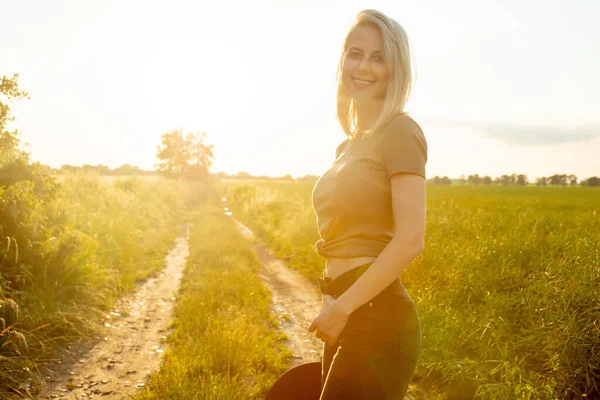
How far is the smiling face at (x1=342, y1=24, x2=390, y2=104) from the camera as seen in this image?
5.68 ft

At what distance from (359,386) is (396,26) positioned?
147cm

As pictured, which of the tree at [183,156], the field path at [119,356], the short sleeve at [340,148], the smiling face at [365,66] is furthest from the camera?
the tree at [183,156]

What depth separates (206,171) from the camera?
A: 69125 mm

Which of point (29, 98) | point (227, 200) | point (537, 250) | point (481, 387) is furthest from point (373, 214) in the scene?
point (227, 200)

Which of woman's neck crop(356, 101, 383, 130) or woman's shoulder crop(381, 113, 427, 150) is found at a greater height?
woman's neck crop(356, 101, 383, 130)

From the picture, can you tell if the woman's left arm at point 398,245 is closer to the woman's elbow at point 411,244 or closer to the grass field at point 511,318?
the woman's elbow at point 411,244

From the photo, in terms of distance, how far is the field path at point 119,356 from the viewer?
498cm

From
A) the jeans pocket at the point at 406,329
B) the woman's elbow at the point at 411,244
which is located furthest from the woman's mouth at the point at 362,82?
the jeans pocket at the point at 406,329

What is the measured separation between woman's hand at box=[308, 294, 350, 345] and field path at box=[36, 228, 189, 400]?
10.8 ft

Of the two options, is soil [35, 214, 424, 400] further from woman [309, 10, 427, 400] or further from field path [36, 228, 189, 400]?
woman [309, 10, 427, 400]

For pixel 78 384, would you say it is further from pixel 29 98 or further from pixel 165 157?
pixel 165 157

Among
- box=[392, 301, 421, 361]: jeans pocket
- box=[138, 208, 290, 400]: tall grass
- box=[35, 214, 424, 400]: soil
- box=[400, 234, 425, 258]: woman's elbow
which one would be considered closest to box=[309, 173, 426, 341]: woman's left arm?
box=[400, 234, 425, 258]: woman's elbow

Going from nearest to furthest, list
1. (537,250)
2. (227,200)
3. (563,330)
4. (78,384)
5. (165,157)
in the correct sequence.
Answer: (563,330), (78,384), (537,250), (227,200), (165,157)

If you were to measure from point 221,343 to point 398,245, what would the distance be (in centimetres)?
443
